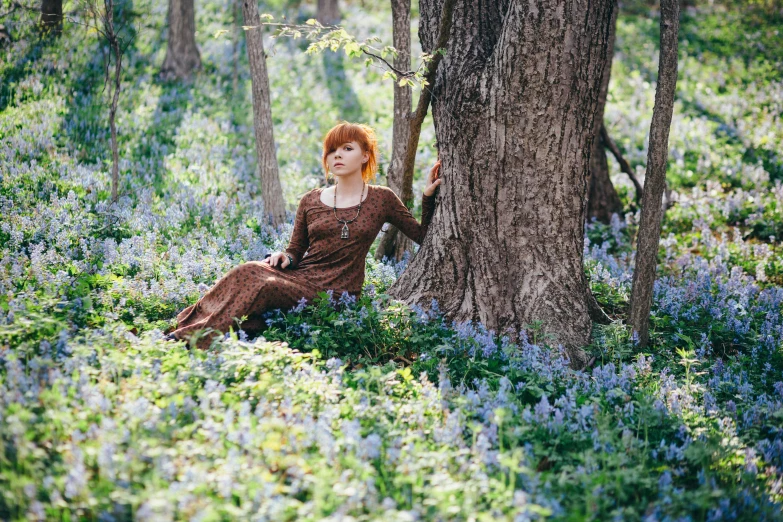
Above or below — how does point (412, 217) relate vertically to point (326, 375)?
above

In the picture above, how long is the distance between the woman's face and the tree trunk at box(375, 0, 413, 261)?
1347mm

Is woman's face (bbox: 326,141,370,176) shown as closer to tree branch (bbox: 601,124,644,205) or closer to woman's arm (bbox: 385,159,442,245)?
woman's arm (bbox: 385,159,442,245)

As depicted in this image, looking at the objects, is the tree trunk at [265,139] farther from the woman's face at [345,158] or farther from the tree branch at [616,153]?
the tree branch at [616,153]

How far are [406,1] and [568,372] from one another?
14.4ft

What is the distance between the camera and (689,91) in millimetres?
13789

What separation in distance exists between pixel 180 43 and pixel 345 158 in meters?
8.82

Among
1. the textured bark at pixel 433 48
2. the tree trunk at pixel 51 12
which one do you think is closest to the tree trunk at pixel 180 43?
the tree trunk at pixel 51 12

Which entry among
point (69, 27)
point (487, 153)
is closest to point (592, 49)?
point (487, 153)

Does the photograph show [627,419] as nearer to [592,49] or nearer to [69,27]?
[592,49]

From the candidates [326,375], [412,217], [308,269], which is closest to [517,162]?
[412,217]

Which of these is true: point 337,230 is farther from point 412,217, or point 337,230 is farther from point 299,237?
point 412,217

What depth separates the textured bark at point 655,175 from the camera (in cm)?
495

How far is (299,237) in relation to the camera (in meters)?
5.62

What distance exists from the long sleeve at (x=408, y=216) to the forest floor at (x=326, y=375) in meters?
0.68
